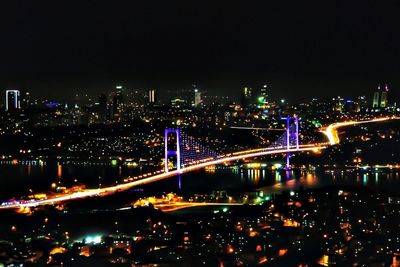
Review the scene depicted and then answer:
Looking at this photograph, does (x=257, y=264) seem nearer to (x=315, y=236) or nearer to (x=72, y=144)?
(x=315, y=236)

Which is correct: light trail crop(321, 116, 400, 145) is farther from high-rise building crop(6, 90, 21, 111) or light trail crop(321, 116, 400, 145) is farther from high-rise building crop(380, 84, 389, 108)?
high-rise building crop(6, 90, 21, 111)

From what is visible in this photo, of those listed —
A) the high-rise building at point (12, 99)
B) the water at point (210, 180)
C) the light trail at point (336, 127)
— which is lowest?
the water at point (210, 180)

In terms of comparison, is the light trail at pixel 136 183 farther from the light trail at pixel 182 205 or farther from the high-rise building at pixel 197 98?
the high-rise building at pixel 197 98

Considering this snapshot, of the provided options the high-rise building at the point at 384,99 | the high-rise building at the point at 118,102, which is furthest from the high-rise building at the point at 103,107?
the high-rise building at the point at 384,99

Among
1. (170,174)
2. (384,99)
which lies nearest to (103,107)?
(384,99)

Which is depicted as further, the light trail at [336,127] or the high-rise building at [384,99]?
the high-rise building at [384,99]

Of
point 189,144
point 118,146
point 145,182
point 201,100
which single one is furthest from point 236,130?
point 201,100

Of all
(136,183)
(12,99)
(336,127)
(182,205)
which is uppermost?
(12,99)

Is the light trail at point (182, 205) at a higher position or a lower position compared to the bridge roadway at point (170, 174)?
lower

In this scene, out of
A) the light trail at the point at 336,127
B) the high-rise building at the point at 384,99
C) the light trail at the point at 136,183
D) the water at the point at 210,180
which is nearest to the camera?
the light trail at the point at 136,183

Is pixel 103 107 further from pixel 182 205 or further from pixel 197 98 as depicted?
pixel 182 205
